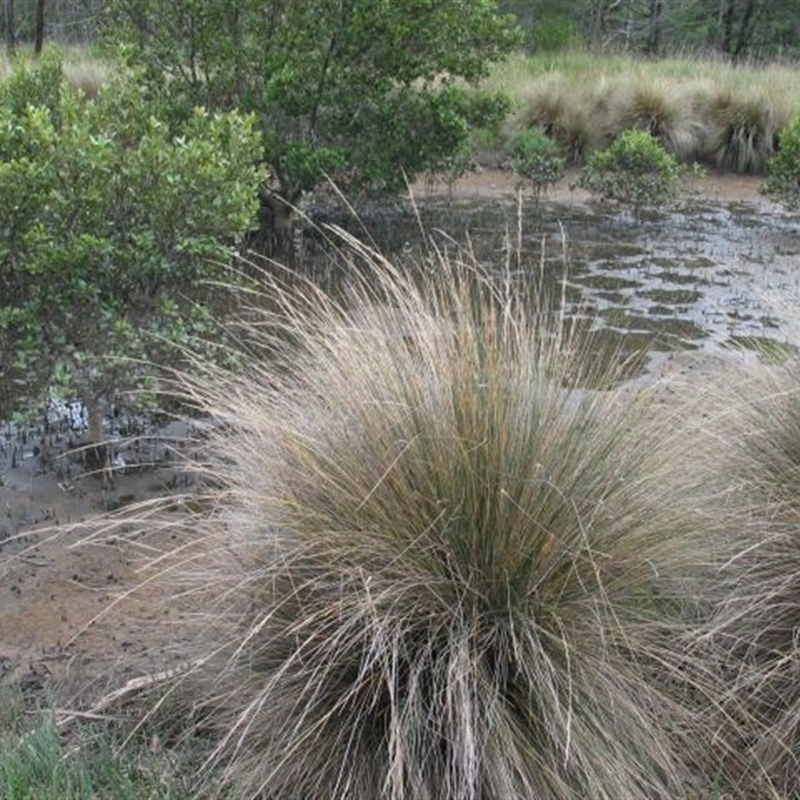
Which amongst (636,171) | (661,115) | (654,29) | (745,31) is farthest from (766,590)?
(745,31)

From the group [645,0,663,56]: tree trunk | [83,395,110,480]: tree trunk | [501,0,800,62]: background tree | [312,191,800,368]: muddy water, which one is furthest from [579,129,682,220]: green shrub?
[501,0,800,62]: background tree

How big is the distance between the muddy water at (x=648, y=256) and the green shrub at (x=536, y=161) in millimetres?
360

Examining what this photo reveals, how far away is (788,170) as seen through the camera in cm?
1173

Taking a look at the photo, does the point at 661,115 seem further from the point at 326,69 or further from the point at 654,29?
the point at 654,29

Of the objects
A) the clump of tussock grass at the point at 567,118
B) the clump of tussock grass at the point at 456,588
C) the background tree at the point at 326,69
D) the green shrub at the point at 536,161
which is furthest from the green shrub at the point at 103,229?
the clump of tussock grass at the point at 567,118

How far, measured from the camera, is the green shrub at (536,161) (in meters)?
12.1

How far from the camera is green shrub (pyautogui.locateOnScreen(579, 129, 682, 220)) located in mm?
11578

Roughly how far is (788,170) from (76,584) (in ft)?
32.0

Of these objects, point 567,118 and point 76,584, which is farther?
point 567,118

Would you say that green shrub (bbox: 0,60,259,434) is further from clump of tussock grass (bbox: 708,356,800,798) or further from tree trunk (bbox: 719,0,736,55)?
tree trunk (bbox: 719,0,736,55)

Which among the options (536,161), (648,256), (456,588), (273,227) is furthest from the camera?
(536,161)

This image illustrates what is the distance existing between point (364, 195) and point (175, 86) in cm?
201

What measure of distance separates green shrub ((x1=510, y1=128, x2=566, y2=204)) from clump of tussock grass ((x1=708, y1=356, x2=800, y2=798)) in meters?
8.36

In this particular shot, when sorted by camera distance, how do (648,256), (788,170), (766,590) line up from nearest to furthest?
(766,590) < (648,256) < (788,170)
